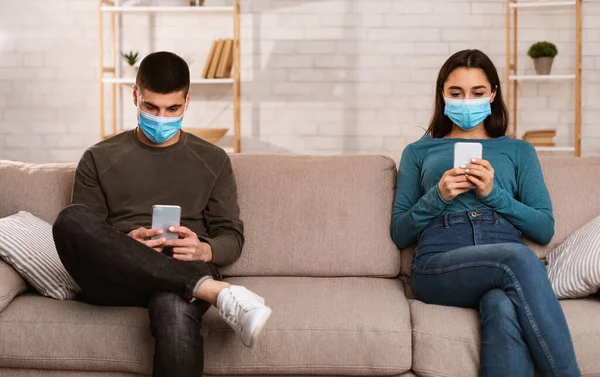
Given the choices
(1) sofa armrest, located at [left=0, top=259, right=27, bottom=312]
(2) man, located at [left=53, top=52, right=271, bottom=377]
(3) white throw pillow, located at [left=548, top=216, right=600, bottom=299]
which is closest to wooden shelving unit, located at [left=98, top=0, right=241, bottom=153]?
(2) man, located at [left=53, top=52, right=271, bottom=377]

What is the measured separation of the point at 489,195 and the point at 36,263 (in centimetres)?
130

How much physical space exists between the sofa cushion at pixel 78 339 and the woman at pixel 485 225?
2.62 feet

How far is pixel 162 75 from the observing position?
2.22 metres

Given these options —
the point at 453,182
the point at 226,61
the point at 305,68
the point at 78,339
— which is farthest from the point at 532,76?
the point at 78,339

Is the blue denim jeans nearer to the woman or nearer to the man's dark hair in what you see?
the woman

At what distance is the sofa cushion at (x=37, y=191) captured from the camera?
2.47 m

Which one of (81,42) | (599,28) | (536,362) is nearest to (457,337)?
(536,362)

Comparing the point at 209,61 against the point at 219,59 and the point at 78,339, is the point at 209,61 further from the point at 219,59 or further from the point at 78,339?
the point at 78,339

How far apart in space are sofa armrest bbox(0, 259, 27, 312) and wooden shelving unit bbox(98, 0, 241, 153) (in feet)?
7.92

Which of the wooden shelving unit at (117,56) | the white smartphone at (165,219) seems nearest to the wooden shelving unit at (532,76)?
the wooden shelving unit at (117,56)

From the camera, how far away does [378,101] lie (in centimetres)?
463

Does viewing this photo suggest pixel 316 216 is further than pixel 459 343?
Yes

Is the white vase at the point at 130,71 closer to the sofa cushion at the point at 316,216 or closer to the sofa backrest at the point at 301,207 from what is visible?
the sofa backrest at the point at 301,207

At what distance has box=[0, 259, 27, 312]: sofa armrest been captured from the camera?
6.70 feet
